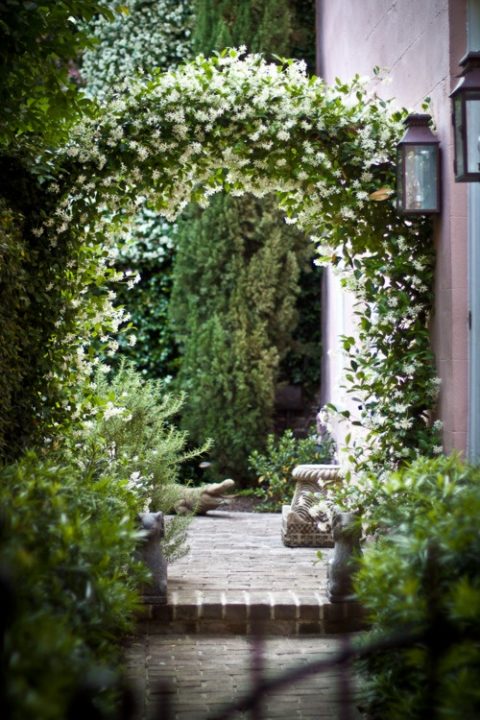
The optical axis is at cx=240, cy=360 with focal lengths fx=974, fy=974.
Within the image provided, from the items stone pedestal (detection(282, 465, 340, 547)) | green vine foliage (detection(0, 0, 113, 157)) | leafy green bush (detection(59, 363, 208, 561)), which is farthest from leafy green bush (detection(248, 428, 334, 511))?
green vine foliage (detection(0, 0, 113, 157))

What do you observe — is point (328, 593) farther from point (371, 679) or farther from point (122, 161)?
point (122, 161)

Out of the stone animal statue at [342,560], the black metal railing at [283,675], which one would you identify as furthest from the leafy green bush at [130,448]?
the black metal railing at [283,675]

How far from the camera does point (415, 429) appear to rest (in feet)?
17.6

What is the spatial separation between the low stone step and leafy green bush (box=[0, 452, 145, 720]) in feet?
6.08

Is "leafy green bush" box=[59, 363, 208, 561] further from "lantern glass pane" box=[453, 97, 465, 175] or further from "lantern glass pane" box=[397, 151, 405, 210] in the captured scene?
"lantern glass pane" box=[453, 97, 465, 175]

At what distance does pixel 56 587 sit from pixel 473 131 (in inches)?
117

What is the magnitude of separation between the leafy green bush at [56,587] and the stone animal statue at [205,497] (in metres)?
4.90

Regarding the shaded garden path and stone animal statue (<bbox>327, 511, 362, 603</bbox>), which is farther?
stone animal statue (<bbox>327, 511, 362, 603</bbox>)

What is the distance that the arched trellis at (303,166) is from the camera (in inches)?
215

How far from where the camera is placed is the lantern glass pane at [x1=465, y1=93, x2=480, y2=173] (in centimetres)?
441

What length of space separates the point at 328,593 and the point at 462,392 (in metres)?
1.37

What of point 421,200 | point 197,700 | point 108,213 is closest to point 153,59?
point 108,213

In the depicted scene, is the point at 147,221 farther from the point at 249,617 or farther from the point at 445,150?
the point at 249,617

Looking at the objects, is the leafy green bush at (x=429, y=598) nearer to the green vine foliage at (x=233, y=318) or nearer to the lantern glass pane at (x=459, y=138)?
the lantern glass pane at (x=459, y=138)
